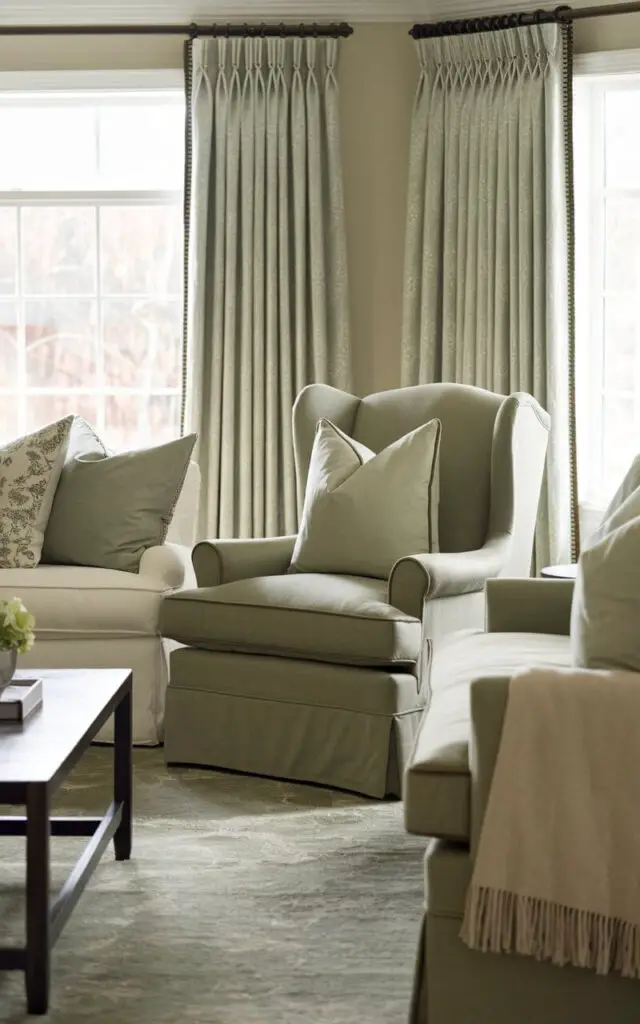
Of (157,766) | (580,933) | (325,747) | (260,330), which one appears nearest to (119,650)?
(157,766)

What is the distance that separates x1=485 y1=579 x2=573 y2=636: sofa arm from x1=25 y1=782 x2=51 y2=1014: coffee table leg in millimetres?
1378

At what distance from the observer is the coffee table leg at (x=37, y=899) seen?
7.08ft

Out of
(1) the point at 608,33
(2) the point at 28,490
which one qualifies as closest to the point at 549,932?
(2) the point at 28,490

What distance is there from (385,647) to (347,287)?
2091mm

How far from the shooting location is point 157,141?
Answer: 209 inches

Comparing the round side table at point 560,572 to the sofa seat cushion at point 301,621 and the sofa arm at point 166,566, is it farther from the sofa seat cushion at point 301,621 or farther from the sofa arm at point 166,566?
the sofa arm at point 166,566

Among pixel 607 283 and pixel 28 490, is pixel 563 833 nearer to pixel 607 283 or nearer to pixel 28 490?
pixel 28 490

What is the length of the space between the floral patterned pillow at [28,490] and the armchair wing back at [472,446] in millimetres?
805

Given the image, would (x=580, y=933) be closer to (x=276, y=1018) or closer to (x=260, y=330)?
(x=276, y=1018)

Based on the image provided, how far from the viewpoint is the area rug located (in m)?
2.29

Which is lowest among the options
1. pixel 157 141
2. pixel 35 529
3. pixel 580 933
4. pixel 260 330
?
pixel 580 933

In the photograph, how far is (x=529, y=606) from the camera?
10.5ft

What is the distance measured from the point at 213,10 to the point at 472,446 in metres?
2.13

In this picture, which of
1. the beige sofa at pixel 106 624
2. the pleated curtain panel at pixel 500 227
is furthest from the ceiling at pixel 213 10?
the beige sofa at pixel 106 624
